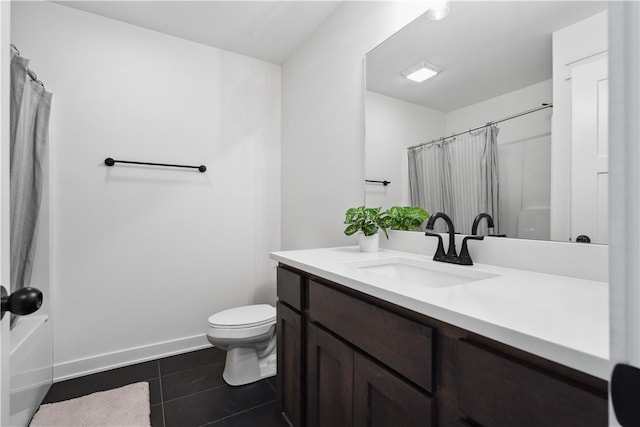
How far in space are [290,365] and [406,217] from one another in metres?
0.89

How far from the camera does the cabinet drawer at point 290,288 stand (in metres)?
1.24

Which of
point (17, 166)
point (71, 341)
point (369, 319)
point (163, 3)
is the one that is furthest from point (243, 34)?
point (71, 341)

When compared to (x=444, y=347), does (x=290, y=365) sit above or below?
below

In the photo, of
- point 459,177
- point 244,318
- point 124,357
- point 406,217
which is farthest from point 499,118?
point 124,357

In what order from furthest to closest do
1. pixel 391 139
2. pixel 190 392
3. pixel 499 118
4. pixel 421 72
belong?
pixel 190 392 < pixel 391 139 < pixel 421 72 < pixel 499 118

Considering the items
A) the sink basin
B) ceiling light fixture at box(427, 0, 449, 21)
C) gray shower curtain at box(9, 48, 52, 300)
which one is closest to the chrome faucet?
the sink basin

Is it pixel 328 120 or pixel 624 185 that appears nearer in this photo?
pixel 624 185

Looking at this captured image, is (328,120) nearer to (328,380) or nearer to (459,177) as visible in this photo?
(459,177)

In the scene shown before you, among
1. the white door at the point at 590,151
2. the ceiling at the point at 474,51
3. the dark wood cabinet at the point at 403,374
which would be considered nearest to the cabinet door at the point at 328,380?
the dark wood cabinet at the point at 403,374

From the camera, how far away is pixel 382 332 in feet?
2.65

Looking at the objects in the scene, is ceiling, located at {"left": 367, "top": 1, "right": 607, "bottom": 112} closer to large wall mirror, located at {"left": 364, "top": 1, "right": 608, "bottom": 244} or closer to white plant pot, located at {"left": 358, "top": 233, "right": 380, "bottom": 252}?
large wall mirror, located at {"left": 364, "top": 1, "right": 608, "bottom": 244}

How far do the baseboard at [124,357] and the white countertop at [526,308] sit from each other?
1.74m

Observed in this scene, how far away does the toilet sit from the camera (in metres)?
1.75

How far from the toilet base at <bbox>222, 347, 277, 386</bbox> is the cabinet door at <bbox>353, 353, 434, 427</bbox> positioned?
1128 mm
